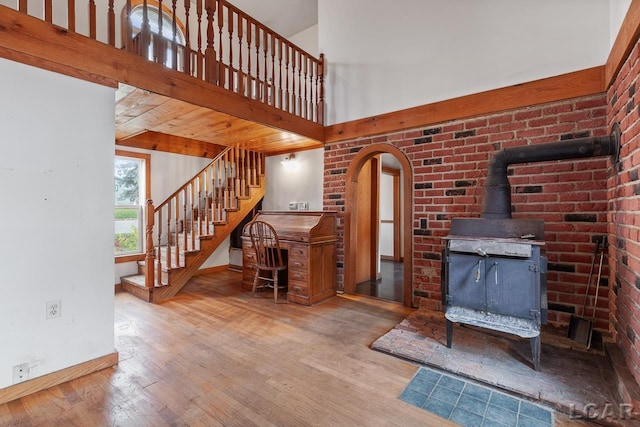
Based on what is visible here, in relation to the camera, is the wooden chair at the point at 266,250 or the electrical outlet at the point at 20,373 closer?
the electrical outlet at the point at 20,373

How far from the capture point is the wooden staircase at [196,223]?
374 centimetres

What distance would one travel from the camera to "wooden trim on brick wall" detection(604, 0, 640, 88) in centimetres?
166

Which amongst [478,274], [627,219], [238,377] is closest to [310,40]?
[478,274]

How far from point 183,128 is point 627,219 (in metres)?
4.16

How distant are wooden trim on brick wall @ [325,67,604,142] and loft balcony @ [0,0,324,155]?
74 cm

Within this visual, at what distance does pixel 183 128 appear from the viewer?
3.62 metres

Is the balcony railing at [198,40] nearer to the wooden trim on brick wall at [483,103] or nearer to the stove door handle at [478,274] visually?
the wooden trim on brick wall at [483,103]

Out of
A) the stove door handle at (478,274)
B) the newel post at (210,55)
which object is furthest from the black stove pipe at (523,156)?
the newel post at (210,55)

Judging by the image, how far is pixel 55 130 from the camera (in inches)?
77.5

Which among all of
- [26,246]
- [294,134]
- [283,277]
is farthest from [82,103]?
[283,277]

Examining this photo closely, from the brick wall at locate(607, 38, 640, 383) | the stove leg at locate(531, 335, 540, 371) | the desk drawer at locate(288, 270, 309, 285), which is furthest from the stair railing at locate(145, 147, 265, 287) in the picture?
the brick wall at locate(607, 38, 640, 383)

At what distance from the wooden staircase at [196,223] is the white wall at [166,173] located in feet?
0.60

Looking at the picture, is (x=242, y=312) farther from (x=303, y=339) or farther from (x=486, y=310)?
(x=486, y=310)

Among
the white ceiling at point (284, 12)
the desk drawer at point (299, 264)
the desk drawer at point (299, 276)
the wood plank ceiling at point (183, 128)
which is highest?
the white ceiling at point (284, 12)
